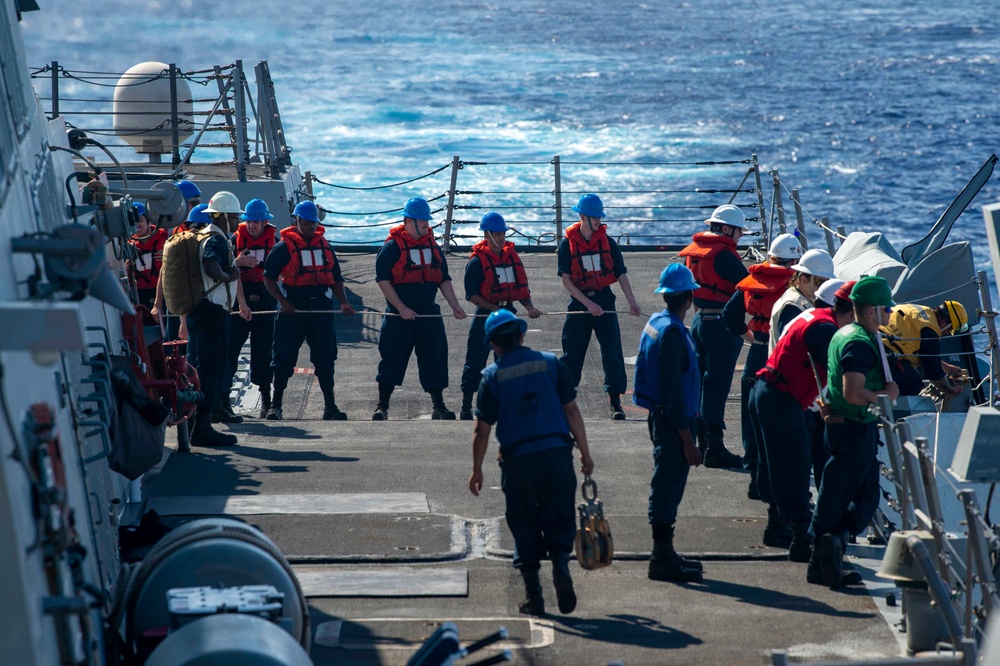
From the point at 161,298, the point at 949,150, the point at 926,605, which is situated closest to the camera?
the point at 926,605

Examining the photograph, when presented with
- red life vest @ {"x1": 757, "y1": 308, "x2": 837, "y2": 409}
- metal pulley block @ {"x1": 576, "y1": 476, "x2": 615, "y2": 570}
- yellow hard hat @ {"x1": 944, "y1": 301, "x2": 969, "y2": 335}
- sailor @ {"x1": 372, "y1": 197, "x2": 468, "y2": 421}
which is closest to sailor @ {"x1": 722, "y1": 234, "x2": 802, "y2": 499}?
red life vest @ {"x1": 757, "y1": 308, "x2": 837, "y2": 409}

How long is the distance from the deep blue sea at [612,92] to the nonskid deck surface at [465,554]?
13220 millimetres

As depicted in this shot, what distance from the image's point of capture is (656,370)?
262 inches

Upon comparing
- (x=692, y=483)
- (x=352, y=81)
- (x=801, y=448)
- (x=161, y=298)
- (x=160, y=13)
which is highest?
(x=160, y=13)

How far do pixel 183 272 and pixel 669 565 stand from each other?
4502 millimetres

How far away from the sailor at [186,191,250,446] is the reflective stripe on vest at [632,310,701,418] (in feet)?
12.3

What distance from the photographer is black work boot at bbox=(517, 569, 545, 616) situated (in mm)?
6145

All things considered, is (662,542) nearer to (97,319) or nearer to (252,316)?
(97,319)

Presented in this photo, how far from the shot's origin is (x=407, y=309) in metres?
10.7

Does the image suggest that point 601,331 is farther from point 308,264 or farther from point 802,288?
point 802,288

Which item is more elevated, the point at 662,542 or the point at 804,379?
the point at 804,379

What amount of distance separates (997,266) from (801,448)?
92.8 inches

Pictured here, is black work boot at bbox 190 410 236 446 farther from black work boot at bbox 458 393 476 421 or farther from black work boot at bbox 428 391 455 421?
black work boot at bbox 458 393 476 421

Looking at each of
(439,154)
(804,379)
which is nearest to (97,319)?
(804,379)
